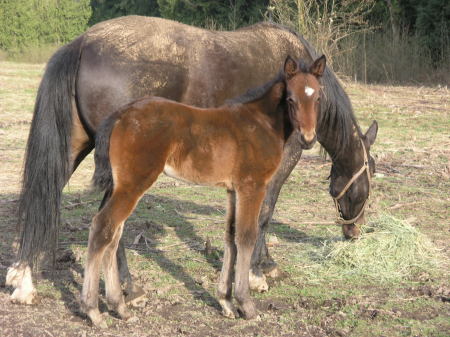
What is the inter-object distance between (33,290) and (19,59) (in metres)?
30.2

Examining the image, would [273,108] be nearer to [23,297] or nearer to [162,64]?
[162,64]

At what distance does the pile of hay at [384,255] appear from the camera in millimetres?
5590

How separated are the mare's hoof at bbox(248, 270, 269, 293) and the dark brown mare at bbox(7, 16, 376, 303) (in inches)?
0.7

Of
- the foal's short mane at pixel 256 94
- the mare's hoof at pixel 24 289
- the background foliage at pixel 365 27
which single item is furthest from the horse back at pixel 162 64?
the background foliage at pixel 365 27

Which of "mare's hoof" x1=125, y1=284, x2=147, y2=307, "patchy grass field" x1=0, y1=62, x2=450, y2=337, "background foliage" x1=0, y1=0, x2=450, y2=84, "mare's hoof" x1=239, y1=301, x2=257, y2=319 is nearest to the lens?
"patchy grass field" x1=0, y1=62, x2=450, y2=337

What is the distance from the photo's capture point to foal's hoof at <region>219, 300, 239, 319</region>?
4590 mm

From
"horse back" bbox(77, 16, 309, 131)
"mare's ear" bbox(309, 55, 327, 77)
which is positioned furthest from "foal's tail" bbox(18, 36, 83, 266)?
"mare's ear" bbox(309, 55, 327, 77)

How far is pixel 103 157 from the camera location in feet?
14.0

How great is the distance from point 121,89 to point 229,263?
1.62 metres

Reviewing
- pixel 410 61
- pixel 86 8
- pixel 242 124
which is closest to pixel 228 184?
pixel 242 124

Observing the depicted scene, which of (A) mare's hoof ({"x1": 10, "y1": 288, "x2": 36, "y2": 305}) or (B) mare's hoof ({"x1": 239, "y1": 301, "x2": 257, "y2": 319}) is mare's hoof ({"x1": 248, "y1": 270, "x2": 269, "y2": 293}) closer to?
(B) mare's hoof ({"x1": 239, "y1": 301, "x2": 257, "y2": 319})

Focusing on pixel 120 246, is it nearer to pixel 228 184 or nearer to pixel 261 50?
pixel 228 184

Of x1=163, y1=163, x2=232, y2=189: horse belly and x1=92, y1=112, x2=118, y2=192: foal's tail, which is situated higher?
x1=92, y1=112, x2=118, y2=192: foal's tail

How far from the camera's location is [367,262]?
18.8ft
